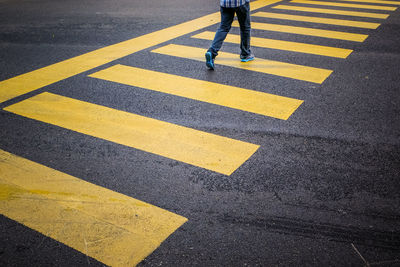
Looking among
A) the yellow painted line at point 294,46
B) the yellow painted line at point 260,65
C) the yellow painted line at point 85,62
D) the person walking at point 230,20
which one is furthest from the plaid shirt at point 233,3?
the yellow painted line at point 85,62

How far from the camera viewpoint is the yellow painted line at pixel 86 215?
302cm

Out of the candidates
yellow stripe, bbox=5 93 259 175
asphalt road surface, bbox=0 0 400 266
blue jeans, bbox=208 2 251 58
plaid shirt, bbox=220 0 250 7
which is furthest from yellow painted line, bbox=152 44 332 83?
yellow stripe, bbox=5 93 259 175

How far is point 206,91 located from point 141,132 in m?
1.59

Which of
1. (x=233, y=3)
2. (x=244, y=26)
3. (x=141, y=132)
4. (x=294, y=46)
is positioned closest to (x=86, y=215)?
(x=141, y=132)

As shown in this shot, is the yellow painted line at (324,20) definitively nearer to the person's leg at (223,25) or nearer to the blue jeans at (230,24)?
the blue jeans at (230,24)

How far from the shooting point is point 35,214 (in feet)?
11.0

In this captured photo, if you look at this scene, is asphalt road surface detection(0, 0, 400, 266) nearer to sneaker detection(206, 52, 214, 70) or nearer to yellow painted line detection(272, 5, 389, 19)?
sneaker detection(206, 52, 214, 70)

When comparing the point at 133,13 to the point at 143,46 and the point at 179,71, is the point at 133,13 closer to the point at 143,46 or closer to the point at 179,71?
the point at 143,46

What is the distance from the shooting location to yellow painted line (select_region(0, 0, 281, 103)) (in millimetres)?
6152

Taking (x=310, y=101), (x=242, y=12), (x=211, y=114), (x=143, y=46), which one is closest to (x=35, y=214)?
(x=211, y=114)

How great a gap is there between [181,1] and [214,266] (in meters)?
11.4

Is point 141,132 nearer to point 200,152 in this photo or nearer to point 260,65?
point 200,152

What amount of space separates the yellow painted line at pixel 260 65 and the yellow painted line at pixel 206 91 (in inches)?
38.7

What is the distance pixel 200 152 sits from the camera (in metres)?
4.28
